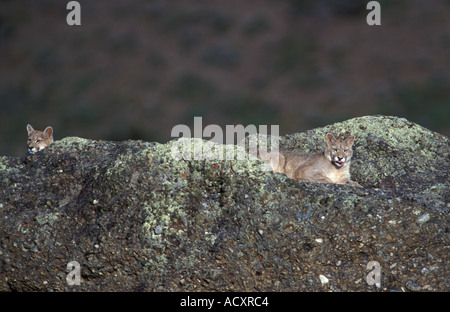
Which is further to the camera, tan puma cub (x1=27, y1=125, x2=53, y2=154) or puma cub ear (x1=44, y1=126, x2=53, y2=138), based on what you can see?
puma cub ear (x1=44, y1=126, x2=53, y2=138)

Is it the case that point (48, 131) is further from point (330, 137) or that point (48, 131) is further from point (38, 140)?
point (330, 137)

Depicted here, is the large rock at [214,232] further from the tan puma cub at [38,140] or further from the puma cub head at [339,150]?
the tan puma cub at [38,140]

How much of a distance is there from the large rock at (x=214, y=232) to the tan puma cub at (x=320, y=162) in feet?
5.32

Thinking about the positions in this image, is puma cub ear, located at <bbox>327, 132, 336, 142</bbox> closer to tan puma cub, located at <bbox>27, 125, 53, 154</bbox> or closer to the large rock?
the large rock

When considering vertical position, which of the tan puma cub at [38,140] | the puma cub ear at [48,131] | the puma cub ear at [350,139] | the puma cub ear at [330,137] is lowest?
the puma cub ear at [350,139]

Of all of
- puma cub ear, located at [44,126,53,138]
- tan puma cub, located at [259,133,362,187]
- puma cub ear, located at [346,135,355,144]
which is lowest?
tan puma cub, located at [259,133,362,187]

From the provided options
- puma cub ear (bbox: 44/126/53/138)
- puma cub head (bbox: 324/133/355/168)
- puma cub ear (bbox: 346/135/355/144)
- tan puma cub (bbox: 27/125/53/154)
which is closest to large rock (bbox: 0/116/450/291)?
puma cub head (bbox: 324/133/355/168)

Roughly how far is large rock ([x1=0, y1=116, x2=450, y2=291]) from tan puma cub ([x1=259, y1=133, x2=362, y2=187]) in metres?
1.62

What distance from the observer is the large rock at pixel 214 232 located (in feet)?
21.9

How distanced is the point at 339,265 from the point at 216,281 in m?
1.36

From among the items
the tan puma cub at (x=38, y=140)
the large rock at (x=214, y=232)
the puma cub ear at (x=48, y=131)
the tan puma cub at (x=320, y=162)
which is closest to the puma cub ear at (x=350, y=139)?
the tan puma cub at (x=320, y=162)

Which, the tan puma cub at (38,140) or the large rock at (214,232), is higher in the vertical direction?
the tan puma cub at (38,140)

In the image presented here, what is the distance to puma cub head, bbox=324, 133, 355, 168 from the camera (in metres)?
8.90

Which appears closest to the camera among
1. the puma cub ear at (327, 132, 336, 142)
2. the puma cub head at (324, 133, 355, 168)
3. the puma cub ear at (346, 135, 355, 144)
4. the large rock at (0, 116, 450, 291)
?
the large rock at (0, 116, 450, 291)
